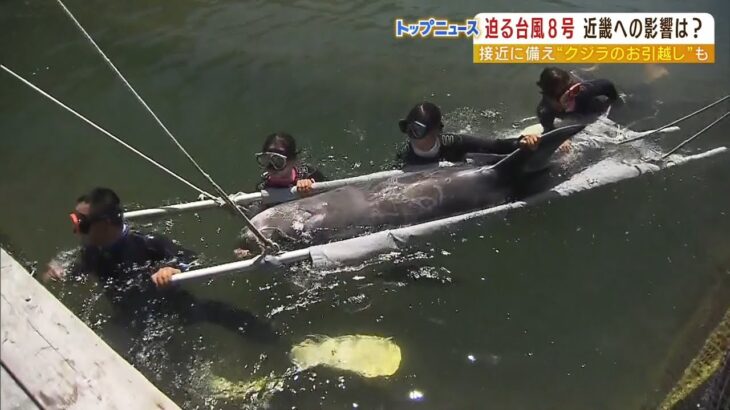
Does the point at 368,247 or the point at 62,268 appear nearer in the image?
the point at 368,247

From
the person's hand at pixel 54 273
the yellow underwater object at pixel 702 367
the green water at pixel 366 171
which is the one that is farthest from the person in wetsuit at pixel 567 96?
the person's hand at pixel 54 273

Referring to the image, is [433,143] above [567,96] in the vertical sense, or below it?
below

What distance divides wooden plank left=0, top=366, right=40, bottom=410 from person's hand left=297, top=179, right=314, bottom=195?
304cm

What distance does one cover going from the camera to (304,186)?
5.57 m

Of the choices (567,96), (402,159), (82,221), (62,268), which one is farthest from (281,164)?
(567,96)

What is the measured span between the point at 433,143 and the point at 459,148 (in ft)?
1.20

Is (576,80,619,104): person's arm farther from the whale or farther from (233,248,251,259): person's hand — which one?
(233,248,251,259): person's hand

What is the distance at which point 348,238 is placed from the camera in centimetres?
540

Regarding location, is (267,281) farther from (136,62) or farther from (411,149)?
(136,62)

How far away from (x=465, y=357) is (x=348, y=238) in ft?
4.89

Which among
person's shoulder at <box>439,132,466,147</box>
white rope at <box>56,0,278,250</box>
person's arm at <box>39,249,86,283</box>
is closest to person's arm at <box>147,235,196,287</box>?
person's arm at <box>39,249,86,283</box>

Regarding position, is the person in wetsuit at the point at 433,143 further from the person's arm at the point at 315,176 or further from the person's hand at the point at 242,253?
the person's hand at the point at 242,253

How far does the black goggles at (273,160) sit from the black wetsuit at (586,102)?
124 inches

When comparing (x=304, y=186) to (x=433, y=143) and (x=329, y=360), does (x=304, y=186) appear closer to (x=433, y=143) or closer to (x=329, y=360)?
(x=433, y=143)
